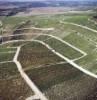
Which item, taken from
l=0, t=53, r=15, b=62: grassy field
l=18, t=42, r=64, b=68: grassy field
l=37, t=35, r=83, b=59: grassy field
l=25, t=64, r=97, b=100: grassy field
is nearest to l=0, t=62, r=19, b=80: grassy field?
l=18, t=42, r=64, b=68: grassy field

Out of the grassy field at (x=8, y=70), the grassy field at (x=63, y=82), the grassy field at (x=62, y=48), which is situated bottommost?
the grassy field at (x=62, y=48)

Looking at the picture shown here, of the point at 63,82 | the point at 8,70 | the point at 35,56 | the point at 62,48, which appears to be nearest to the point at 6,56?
the point at 35,56

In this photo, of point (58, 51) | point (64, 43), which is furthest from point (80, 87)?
point (64, 43)

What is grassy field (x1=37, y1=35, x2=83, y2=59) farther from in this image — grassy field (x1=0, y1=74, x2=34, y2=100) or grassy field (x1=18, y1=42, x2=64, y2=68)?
grassy field (x1=0, y1=74, x2=34, y2=100)

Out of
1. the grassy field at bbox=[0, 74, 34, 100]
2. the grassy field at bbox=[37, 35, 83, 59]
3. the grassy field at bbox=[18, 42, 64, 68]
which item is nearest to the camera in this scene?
the grassy field at bbox=[0, 74, 34, 100]

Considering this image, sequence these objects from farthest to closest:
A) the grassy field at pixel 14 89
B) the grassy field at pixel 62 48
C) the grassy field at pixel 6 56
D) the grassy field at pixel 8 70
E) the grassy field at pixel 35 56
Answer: the grassy field at pixel 62 48, the grassy field at pixel 6 56, the grassy field at pixel 35 56, the grassy field at pixel 8 70, the grassy field at pixel 14 89

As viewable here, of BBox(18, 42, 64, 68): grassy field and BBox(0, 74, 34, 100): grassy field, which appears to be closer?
BBox(0, 74, 34, 100): grassy field

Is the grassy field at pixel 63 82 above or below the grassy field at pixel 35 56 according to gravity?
above

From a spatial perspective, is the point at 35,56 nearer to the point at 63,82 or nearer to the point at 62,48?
the point at 62,48

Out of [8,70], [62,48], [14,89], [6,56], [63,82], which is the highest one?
[14,89]

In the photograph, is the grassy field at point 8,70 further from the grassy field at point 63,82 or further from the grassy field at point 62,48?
the grassy field at point 62,48

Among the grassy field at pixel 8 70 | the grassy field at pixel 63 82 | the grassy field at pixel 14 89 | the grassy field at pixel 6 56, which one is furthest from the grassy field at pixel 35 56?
the grassy field at pixel 14 89
